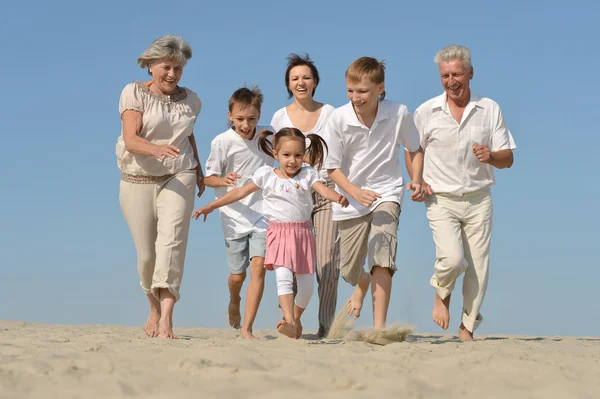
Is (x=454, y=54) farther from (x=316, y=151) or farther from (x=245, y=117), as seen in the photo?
(x=245, y=117)

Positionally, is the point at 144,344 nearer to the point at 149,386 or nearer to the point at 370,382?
the point at 149,386

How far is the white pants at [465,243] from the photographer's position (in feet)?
26.3

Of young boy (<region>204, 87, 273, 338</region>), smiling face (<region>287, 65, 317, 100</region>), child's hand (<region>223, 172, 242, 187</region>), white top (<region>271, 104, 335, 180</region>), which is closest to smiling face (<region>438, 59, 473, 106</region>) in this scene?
white top (<region>271, 104, 335, 180</region>)

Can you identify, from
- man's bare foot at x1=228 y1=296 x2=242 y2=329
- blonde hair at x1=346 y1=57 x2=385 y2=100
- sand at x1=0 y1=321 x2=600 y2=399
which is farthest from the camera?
man's bare foot at x1=228 y1=296 x2=242 y2=329

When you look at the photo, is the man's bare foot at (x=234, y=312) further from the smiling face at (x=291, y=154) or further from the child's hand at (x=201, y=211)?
the smiling face at (x=291, y=154)

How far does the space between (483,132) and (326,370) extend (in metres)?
3.66

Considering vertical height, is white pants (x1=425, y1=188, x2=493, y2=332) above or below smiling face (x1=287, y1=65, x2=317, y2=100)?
below

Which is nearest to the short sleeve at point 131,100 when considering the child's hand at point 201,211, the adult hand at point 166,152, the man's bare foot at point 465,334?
the adult hand at point 166,152

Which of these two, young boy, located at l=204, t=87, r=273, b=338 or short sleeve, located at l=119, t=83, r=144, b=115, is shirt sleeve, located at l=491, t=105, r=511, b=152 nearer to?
young boy, located at l=204, t=87, r=273, b=338

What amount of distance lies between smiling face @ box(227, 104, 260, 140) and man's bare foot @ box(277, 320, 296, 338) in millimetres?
2264

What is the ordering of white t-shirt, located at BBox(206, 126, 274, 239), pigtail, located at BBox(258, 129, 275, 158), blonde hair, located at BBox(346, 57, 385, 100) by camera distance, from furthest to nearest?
1. white t-shirt, located at BBox(206, 126, 274, 239)
2. pigtail, located at BBox(258, 129, 275, 158)
3. blonde hair, located at BBox(346, 57, 385, 100)

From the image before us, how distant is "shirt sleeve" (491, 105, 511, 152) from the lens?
26.6 feet

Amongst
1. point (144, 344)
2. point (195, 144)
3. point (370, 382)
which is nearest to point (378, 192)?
point (195, 144)

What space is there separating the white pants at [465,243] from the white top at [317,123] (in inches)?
44.8
